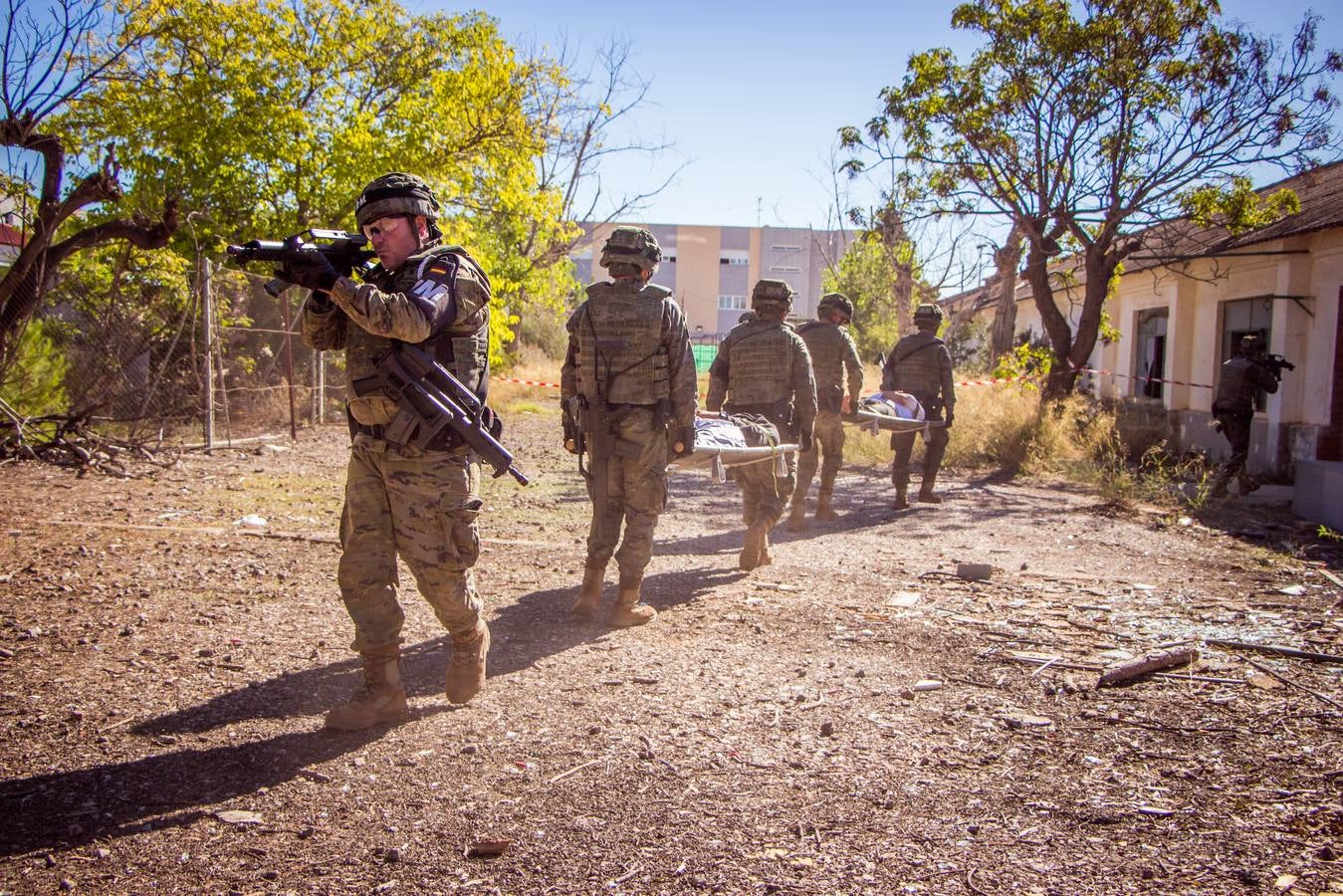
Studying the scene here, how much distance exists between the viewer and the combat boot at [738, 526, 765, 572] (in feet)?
20.9

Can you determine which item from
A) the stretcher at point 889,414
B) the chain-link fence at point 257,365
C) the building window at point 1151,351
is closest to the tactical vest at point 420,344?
the stretcher at point 889,414

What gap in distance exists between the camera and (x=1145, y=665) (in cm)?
431

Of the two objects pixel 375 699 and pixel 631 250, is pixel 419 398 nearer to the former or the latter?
pixel 375 699

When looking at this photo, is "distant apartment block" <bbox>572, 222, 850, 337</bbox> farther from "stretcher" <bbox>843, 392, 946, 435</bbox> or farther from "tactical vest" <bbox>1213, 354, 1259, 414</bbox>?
"stretcher" <bbox>843, 392, 946, 435</bbox>

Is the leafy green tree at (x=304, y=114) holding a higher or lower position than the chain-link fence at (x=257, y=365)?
higher

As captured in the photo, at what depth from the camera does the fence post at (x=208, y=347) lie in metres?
10.4

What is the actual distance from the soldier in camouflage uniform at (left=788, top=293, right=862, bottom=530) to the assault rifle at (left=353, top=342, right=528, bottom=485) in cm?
481

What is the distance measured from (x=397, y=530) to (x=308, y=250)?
Answer: 40.5 inches

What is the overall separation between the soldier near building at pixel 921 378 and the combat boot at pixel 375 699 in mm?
6528

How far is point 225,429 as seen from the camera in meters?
11.2

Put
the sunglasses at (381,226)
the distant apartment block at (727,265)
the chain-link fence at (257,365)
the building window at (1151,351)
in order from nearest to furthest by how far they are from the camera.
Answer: the sunglasses at (381,226)
the chain-link fence at (257,365)
the building window at (1151,351)
the distant apartment block at (727,265)

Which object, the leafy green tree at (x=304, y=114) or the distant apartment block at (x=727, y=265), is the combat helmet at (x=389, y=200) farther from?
the distant apartment block at (x=727, y=265)

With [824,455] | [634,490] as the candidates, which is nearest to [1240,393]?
[824,455]

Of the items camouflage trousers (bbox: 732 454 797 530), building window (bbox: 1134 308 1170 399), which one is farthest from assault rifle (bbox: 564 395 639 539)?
building window (bbox: 1134 308 1170 399)
